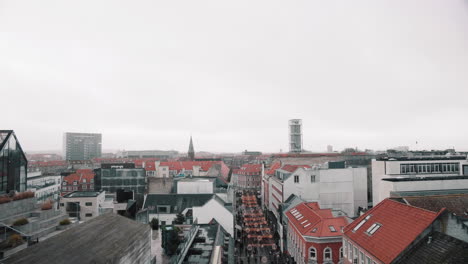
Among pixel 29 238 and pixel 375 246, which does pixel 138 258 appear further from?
pixel 375 246

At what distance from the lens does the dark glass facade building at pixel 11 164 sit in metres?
30.8

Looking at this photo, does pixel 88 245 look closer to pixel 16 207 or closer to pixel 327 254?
pixel 16 207

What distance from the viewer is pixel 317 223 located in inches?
1272

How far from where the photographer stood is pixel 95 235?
1683 centimetres

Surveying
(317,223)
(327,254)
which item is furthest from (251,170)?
(327,254)

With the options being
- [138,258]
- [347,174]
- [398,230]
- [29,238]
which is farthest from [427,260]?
[347,174]

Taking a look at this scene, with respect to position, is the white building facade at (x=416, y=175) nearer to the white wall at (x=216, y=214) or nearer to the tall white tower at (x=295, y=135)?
the white wall at (x=216, y=214)

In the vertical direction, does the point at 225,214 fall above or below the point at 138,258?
below

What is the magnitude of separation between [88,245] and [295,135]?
102 meters

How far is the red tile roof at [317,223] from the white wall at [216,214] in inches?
382

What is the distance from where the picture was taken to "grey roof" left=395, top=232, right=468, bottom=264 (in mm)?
16406

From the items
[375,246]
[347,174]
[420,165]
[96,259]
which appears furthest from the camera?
[347,174]

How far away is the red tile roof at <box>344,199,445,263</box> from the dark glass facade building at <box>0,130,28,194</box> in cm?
3831

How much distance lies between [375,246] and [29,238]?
26144 mm
